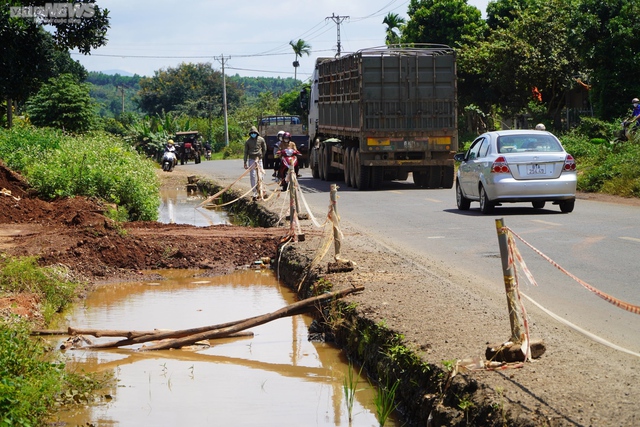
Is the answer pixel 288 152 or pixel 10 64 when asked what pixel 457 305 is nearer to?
pixel 288 152

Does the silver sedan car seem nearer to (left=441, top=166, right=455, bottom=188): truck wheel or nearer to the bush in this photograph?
(left=441, top=166, right=455, bottom=188): truck wheel

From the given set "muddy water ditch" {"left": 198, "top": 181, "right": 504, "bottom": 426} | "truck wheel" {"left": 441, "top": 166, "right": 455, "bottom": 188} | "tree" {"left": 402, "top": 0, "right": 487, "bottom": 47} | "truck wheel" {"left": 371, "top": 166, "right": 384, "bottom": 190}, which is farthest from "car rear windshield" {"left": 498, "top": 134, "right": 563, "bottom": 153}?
"tree" {"left": 402, "top": 0, "right": 487, "bottom": 47}

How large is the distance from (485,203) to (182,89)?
88.5m

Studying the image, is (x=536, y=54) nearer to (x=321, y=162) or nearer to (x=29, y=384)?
(x=321, y=162)

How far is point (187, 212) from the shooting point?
2427 centimetres

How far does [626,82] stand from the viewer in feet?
109

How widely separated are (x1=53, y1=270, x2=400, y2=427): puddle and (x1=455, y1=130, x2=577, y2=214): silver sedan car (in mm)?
6582

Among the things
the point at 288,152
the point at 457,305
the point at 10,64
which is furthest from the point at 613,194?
the point at 10,64

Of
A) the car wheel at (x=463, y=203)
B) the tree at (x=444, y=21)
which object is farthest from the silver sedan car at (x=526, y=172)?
the tree at (x=444, y=21)

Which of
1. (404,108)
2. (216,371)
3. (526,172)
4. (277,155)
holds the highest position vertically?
(404,108)

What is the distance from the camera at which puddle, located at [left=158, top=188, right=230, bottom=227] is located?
21.6m

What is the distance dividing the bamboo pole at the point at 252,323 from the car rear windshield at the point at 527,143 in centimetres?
947

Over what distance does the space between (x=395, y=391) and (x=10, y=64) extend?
26942 millimetres

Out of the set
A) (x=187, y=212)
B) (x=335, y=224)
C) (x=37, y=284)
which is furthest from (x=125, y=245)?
(x=187, y=212)
